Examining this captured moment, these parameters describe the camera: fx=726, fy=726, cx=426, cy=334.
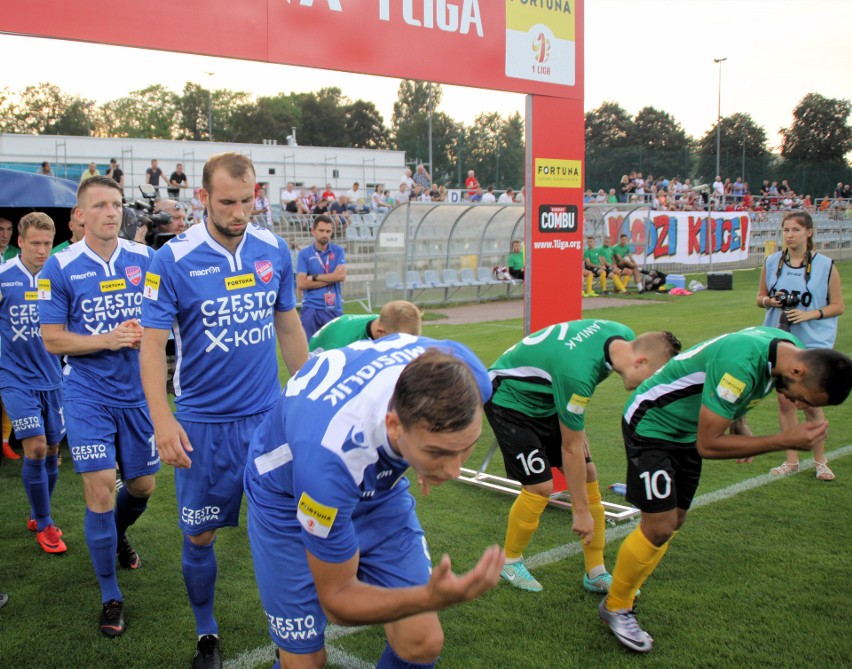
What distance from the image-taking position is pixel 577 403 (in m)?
3.89

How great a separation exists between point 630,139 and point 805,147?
1777 centimetres

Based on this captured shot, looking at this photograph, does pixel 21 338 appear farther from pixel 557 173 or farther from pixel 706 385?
pixel 706 385

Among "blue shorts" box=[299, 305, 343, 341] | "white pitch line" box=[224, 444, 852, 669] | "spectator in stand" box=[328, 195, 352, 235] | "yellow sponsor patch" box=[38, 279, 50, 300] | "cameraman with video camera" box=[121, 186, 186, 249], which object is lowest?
"white pitch line" box=[224, 444, 852, 669]

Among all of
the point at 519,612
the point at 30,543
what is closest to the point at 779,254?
the point at 519,612

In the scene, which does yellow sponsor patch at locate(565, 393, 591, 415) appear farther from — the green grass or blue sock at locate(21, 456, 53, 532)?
blue sock at locate(21, 456, 53, 532)

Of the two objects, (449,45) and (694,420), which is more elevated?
(449,45)

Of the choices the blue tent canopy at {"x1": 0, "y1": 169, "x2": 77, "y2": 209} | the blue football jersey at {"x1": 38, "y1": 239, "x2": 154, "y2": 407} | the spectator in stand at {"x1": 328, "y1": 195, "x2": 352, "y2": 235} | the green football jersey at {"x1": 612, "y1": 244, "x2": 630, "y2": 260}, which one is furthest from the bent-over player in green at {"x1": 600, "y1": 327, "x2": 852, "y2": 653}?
the green football jersey at {"x1": 612, "y1": 244, "x2": 630, "y2": 260}

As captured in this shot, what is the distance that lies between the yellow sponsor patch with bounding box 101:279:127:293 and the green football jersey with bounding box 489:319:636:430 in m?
2.29

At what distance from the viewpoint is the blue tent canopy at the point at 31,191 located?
8109mm

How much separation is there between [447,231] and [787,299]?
47.7ft

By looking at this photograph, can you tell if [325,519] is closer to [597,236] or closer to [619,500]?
[619,500]

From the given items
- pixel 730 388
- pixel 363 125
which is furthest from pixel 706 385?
pixel 363 125

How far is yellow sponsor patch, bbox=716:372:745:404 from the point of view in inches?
129

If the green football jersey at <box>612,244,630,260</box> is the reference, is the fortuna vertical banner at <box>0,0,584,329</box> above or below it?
above
